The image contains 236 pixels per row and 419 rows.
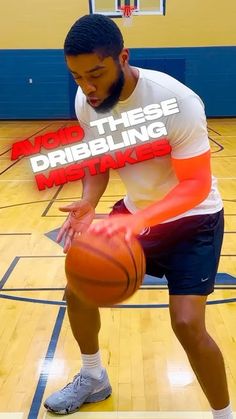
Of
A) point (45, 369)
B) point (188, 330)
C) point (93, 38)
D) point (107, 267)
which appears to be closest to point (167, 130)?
point (93, 38)

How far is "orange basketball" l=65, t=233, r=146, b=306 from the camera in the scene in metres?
1.77

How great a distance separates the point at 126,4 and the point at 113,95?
38.7 ft

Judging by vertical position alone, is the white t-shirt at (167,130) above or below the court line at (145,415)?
above

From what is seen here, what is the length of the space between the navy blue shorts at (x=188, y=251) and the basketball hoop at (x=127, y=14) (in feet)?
38.1

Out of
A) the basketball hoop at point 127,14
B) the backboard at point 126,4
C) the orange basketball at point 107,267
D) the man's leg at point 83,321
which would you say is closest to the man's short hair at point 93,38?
the orange basketball at point 107,267

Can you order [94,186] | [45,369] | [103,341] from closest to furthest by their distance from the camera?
[94,186] < [45,369] < [103,341]

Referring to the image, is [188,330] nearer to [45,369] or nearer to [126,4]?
[45,369]

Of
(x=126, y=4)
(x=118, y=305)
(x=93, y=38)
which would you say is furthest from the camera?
(x=126, y=4)

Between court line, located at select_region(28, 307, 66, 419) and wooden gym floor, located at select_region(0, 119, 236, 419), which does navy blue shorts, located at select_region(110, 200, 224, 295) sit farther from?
court line, located at select_region(28, 307, 66, 419)

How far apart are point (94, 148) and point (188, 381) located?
123 centimetres

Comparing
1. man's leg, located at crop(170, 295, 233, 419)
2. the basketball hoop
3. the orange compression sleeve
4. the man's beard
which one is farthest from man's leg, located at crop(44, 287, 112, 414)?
the basketball hoop

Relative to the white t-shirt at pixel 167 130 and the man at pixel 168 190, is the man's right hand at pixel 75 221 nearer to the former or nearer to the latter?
the man at pixel 168 190

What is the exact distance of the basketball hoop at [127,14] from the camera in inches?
501

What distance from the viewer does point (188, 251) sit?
2004 mm
